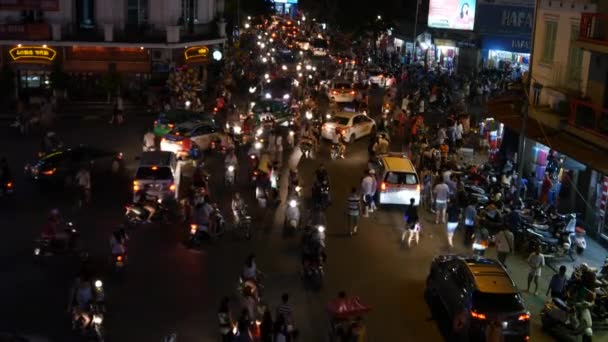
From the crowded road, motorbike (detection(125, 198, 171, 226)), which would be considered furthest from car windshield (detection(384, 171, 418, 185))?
motorbike (detection(125, 198, 171, 226))

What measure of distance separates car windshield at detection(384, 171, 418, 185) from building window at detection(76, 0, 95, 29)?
29.2 meters

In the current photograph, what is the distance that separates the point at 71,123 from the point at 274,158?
572 inches

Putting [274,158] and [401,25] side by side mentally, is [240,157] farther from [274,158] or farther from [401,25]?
[401,25]

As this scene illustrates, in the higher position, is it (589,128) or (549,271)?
(589,128)

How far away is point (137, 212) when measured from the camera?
81.0 ft

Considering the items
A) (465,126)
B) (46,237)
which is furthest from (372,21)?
(46,237)

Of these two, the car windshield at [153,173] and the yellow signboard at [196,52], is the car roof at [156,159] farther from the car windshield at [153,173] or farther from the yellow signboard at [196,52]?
the yellow signboard at [196,52]

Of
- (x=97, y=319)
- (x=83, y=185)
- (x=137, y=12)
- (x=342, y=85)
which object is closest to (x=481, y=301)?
(x=97, y=319)

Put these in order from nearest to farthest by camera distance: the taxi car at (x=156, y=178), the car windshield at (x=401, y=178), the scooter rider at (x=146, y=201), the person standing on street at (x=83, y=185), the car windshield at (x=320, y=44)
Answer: the scooter rider at (x=146, y=201) < the taxi car at (x=156, y=178) < the person standing on street at (x=83, y=185) < the car windshield at (x=401, y=178) < the car windshield at (x=320, y=44)

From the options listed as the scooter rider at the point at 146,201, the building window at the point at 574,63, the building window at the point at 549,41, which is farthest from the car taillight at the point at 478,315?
the building window at the point at 549,41

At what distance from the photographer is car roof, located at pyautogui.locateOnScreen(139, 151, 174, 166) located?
26234 mm

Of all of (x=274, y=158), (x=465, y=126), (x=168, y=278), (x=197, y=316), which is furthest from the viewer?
(x=465, y=126)

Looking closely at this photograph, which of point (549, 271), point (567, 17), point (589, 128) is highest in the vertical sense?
point (567, 17)

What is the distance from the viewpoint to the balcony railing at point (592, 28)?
80.2ft
